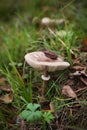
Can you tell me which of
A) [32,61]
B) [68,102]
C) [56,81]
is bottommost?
[68,102]

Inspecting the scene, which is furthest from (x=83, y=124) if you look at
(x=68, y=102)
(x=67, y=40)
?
(x=67, y=40)

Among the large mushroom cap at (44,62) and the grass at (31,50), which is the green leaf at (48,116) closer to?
the grass at (31,50)

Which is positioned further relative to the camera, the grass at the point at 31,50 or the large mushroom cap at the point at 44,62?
the grass at the point at 31,50

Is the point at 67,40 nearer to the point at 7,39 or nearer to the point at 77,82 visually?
the point at 77,82

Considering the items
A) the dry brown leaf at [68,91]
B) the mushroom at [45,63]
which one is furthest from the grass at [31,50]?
the mushroom at [45,63]

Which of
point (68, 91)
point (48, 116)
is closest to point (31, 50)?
point (68, 91)
